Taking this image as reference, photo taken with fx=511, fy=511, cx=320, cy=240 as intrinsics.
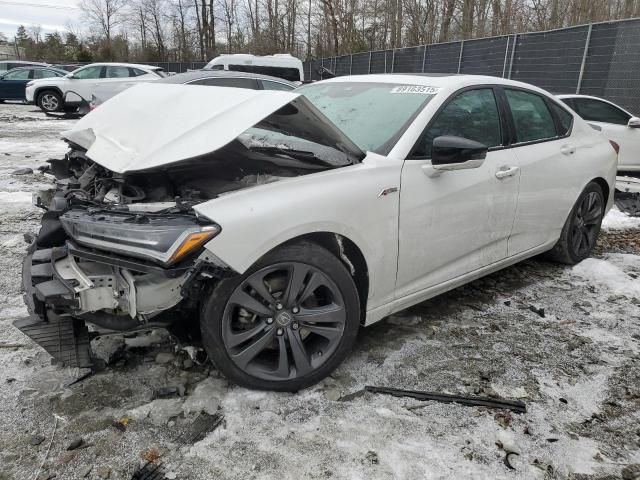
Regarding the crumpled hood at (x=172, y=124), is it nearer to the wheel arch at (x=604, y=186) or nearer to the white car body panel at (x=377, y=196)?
the white car body panel at (x=377, y=196)

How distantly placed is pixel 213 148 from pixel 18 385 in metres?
1.61

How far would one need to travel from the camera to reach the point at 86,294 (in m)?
2.18

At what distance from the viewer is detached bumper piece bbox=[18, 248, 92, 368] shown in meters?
2.33

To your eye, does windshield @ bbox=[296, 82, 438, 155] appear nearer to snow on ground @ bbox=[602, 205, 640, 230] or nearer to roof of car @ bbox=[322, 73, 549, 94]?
roof of car @ bbox=[322, 73, 549, 94]

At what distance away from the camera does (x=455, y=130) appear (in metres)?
3.30

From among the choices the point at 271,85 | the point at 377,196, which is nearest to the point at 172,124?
the point at 377,196

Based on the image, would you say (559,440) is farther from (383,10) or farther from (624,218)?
(383,10)

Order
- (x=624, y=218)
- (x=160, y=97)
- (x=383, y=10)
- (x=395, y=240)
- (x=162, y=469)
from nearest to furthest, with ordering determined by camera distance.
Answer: (x=162, y=469)
(x=395, y=240)
(x=160, y=97)
(x=624, y=218)
(x=383, y=10)

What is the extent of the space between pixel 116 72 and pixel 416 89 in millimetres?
16358

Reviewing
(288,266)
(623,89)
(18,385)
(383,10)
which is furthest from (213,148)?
(383,10)

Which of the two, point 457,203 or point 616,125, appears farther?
point 616,125

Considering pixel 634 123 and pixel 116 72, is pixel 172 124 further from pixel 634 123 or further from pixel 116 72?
pixel 116 72

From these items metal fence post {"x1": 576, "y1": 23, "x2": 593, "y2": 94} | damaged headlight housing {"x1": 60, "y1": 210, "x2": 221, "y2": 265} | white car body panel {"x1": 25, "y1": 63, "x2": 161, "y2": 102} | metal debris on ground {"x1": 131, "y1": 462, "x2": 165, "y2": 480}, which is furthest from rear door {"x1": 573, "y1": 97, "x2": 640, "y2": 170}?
white car body panel {"x1": 25, "y1": 63, "x2": 161, "y2": 102}

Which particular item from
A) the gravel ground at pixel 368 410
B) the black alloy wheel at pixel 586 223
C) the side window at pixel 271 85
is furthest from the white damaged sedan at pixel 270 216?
the side window at pixel 271 85
